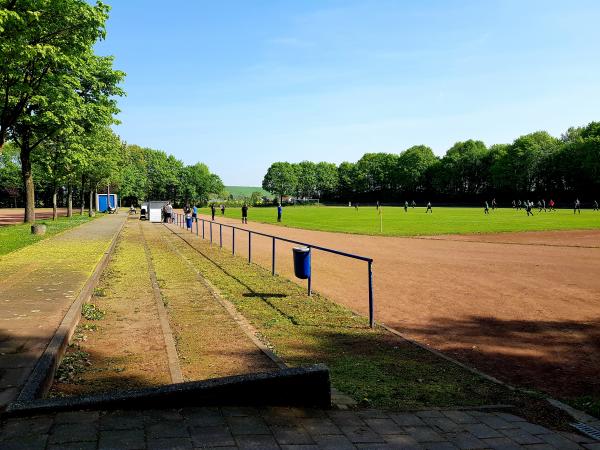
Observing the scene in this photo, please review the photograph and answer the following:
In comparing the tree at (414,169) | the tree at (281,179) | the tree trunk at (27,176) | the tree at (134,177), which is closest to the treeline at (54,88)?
the tree trunk at (27,176)

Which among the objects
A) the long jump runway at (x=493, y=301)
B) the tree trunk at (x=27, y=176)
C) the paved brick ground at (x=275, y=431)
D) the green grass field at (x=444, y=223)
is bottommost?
the long jump runway at (x=493, y=301)

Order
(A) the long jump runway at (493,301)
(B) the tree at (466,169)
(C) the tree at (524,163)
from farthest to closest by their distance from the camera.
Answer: (B) the tree at (466,169)
(C) the tree at (524,163)
(A) the long jump runway at (493,301)

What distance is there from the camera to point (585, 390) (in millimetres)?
5512

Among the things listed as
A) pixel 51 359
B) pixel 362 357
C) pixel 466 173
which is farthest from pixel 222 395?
pixel 466 173

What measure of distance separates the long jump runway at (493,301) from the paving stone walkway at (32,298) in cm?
543

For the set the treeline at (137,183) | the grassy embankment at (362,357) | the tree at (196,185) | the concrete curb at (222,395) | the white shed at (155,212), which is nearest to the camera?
the concrete curb at (222,395)

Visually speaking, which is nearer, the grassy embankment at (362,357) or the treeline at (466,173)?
the grassy embankment at (362,357)

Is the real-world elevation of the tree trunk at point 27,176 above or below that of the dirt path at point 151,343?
above

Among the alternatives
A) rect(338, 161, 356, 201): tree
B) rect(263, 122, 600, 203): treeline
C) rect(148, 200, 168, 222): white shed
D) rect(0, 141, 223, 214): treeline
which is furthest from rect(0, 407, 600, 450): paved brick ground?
rect(338, 161, 356, 201): tree

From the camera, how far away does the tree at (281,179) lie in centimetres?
16050

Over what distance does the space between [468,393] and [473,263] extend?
11.9 metres

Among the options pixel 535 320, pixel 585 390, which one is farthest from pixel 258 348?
pixel 535 320

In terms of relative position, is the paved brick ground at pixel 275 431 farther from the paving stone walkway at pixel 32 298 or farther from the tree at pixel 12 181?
the tree at pixel 12 181

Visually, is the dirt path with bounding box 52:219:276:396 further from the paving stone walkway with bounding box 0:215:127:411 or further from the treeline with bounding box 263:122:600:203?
the treeline with bounding box 263:122:600:203
